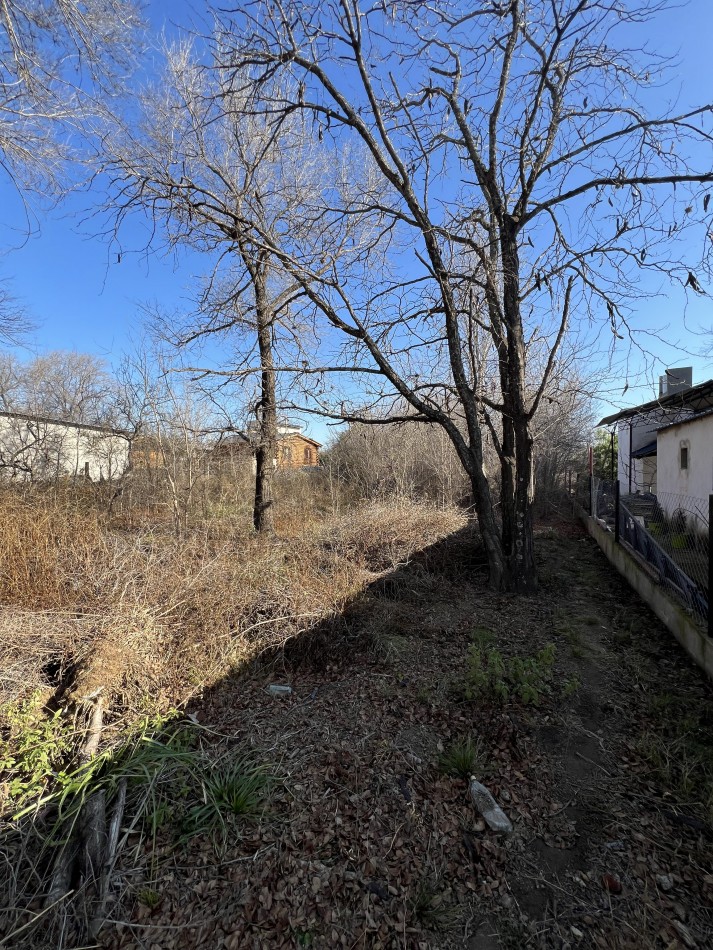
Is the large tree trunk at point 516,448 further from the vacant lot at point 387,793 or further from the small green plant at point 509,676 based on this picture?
the small green plant at point 509,676

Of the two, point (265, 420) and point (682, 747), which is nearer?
point (682, 747)

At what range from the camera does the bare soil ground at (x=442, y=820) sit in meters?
1.96

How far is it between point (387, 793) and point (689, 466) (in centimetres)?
1046

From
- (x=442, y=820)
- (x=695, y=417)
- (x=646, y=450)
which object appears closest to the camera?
(x=442, y=820)

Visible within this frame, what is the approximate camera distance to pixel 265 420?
7785mm

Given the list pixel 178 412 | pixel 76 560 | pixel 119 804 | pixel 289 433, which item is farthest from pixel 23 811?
pixel 178 412

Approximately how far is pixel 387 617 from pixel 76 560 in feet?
11.5

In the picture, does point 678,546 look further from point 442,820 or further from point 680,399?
point 442,820

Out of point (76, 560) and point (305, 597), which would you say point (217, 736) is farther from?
point (76, 560)

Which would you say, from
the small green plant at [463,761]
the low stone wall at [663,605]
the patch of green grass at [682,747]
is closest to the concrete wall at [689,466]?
the low stone wall at [663,605]

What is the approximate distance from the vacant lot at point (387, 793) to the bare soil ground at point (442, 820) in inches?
0.4

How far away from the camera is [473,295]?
278 inches

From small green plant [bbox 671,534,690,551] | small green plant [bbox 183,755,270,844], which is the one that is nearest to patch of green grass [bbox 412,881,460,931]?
small green plant [bbox 183,755,270,844]

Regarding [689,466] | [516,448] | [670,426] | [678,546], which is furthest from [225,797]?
[670,426]
